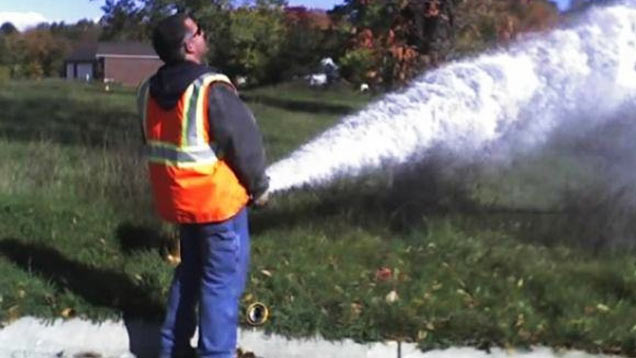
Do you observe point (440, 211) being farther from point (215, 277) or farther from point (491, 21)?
point (491, 21)

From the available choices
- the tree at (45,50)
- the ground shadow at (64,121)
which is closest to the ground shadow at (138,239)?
the ground shadow at (64,121)

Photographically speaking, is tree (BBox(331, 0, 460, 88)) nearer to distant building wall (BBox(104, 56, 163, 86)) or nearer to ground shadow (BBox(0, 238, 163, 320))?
ground shadow (BBox(0, 238, 163, 320))

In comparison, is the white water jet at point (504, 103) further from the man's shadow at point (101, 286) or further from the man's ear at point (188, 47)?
the man's ear at point (188, 47)

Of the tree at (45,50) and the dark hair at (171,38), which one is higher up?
the dark hair at (171,38)

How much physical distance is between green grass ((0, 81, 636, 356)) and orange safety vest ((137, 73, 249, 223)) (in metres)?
1.09

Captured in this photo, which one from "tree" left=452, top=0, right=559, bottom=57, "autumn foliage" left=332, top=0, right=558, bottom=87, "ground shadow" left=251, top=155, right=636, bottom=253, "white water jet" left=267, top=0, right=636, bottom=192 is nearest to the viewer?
"white water jet" left=267, top=0, right=636, bottom=192

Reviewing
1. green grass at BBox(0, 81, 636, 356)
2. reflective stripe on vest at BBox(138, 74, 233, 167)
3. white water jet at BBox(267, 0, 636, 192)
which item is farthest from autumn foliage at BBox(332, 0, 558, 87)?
reflective stripe on vest at BBox(138, 74, 233, 167)

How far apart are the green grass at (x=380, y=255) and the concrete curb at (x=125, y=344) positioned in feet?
0.22

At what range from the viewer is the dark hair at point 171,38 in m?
6.22

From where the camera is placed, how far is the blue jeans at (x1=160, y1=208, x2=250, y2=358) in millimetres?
6324

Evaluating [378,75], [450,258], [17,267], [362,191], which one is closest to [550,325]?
[450,258]

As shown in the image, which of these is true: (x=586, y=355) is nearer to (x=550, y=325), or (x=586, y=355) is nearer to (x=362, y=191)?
(x=550, y=325)

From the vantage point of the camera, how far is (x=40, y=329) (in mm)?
7180

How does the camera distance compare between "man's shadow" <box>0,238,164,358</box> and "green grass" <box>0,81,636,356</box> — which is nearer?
"green grass" <box>0,81,636,356</box>
